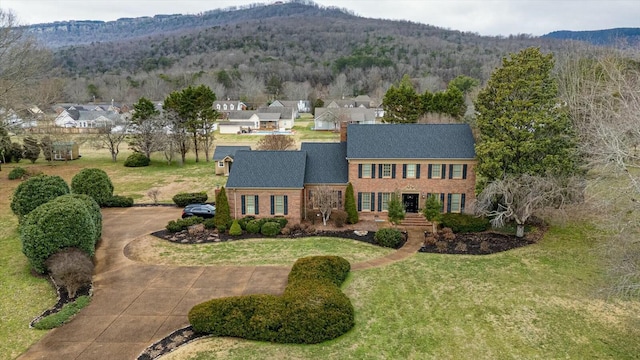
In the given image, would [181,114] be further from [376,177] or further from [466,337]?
[466,337]

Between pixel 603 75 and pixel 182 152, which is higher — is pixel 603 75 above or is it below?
above

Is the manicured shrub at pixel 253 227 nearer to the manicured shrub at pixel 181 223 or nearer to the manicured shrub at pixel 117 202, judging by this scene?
the manicured shrub at pixel 181 223

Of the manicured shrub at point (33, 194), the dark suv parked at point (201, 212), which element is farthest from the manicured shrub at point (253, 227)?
the manicured shrub at point (33, 194)

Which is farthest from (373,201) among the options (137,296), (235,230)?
(137,296)

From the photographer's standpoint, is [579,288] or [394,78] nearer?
[579,288]

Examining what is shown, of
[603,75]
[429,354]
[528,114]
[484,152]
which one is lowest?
[429,354]

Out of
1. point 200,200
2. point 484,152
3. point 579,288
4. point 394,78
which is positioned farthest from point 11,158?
point 394,78

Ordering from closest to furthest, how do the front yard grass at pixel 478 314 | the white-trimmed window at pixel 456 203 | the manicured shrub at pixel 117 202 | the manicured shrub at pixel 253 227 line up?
the front yard grass at pixel 478 314 < the manicured shrub at pixel 253 227 < the white-trimmed window at pixel 456 203 < the manicured shrub at pixel 117 202
